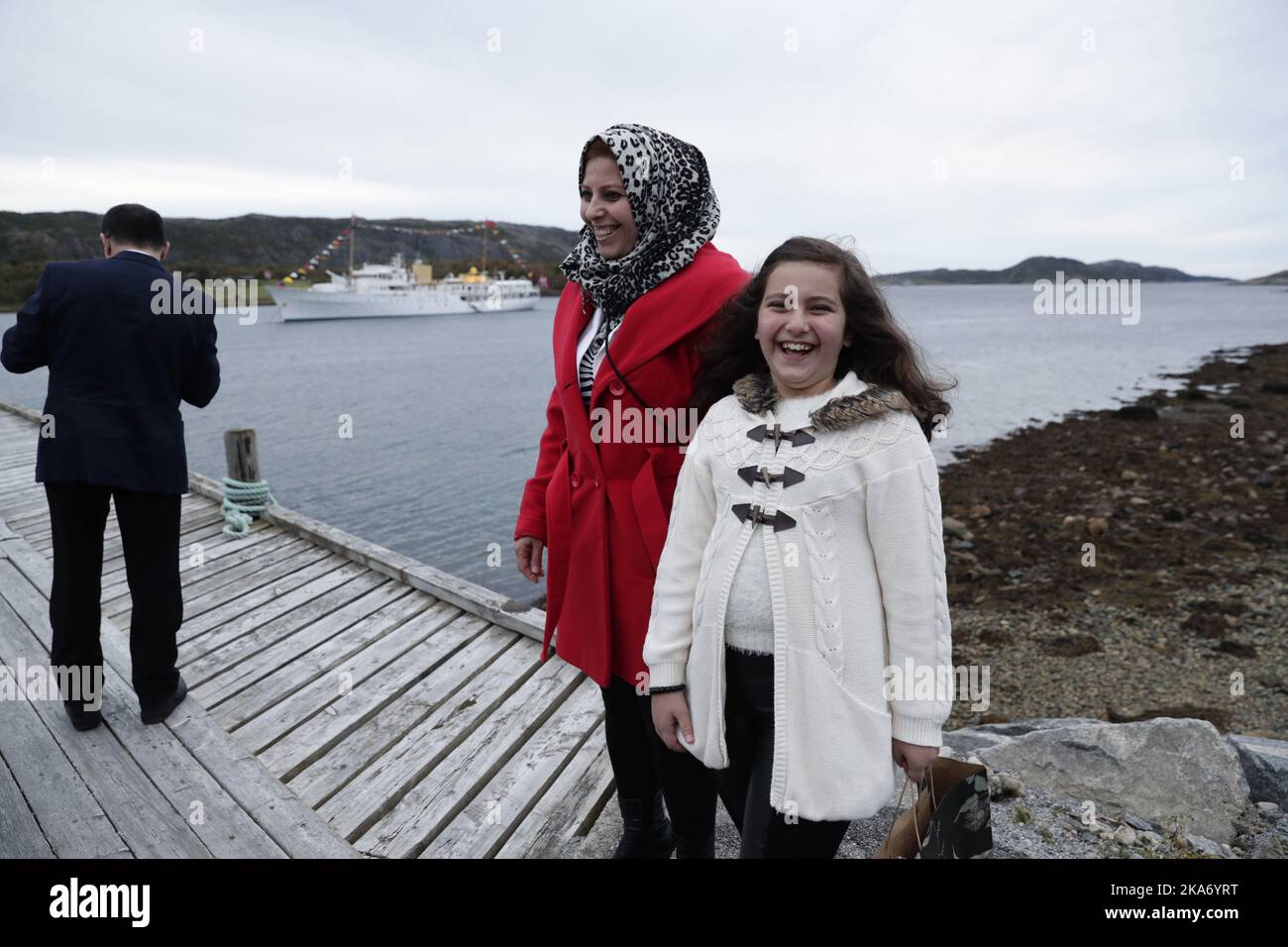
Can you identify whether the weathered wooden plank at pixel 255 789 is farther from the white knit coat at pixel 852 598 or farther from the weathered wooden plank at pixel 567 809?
the white knit coat at pixel 852 598

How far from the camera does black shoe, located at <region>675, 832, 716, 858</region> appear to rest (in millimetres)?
2240

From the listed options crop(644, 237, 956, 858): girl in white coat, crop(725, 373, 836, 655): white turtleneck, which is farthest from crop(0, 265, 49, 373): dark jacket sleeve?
crop(725, 373, 836, 655): white turtleneck

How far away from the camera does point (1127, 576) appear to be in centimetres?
980

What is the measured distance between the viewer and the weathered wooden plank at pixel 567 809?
2732 millimetres

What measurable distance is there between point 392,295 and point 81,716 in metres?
75.1

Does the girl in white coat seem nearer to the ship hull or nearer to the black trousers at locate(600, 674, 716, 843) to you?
the black trousers at locate(600, 674, 716, 843)

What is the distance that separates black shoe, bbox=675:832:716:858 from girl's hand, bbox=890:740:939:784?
81cm

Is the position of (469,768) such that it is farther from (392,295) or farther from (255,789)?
(392,295)

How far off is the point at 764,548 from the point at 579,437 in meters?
0.73

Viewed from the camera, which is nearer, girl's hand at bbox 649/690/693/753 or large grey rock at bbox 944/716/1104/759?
girl's hand at bbox 649/690/693/753

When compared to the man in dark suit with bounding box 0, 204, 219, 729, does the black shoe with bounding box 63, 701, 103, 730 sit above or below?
below
